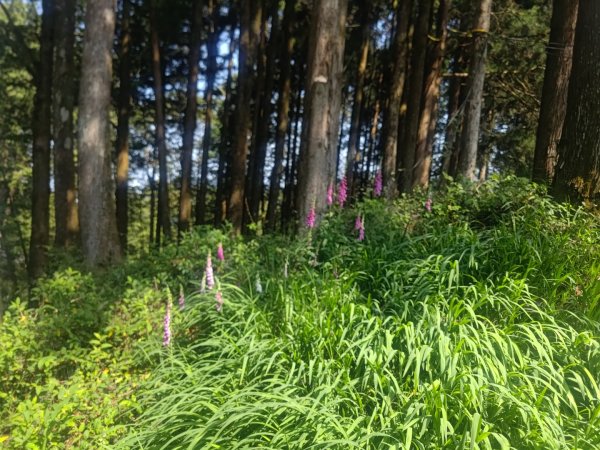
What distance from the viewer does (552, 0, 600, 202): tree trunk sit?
3.94 metres

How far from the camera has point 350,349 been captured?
2309mm

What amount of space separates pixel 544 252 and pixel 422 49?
8326 millimetres

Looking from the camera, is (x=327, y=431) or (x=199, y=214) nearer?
(x=327, y=431)

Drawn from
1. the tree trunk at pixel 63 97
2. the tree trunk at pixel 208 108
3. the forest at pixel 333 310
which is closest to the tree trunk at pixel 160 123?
the tree trunk at pixel 208 108

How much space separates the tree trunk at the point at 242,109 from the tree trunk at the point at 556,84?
261 inches

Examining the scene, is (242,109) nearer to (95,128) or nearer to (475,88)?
(95,128)

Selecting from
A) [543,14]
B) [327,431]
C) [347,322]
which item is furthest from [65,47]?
[543,14]

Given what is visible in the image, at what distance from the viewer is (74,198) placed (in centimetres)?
953

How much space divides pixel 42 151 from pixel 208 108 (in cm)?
690

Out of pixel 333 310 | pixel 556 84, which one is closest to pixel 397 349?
pixel 333 310

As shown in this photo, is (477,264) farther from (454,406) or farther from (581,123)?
(581,123)

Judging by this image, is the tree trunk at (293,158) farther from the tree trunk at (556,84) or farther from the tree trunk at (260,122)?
the tree trunk at (556,84)

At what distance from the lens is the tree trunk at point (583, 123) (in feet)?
12.9

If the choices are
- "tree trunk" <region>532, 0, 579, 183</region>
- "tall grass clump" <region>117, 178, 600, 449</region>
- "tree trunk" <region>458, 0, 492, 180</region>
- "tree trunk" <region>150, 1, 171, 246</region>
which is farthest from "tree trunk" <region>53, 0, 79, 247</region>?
"tree trunk" <region>532, 0, 579, 183</region>
